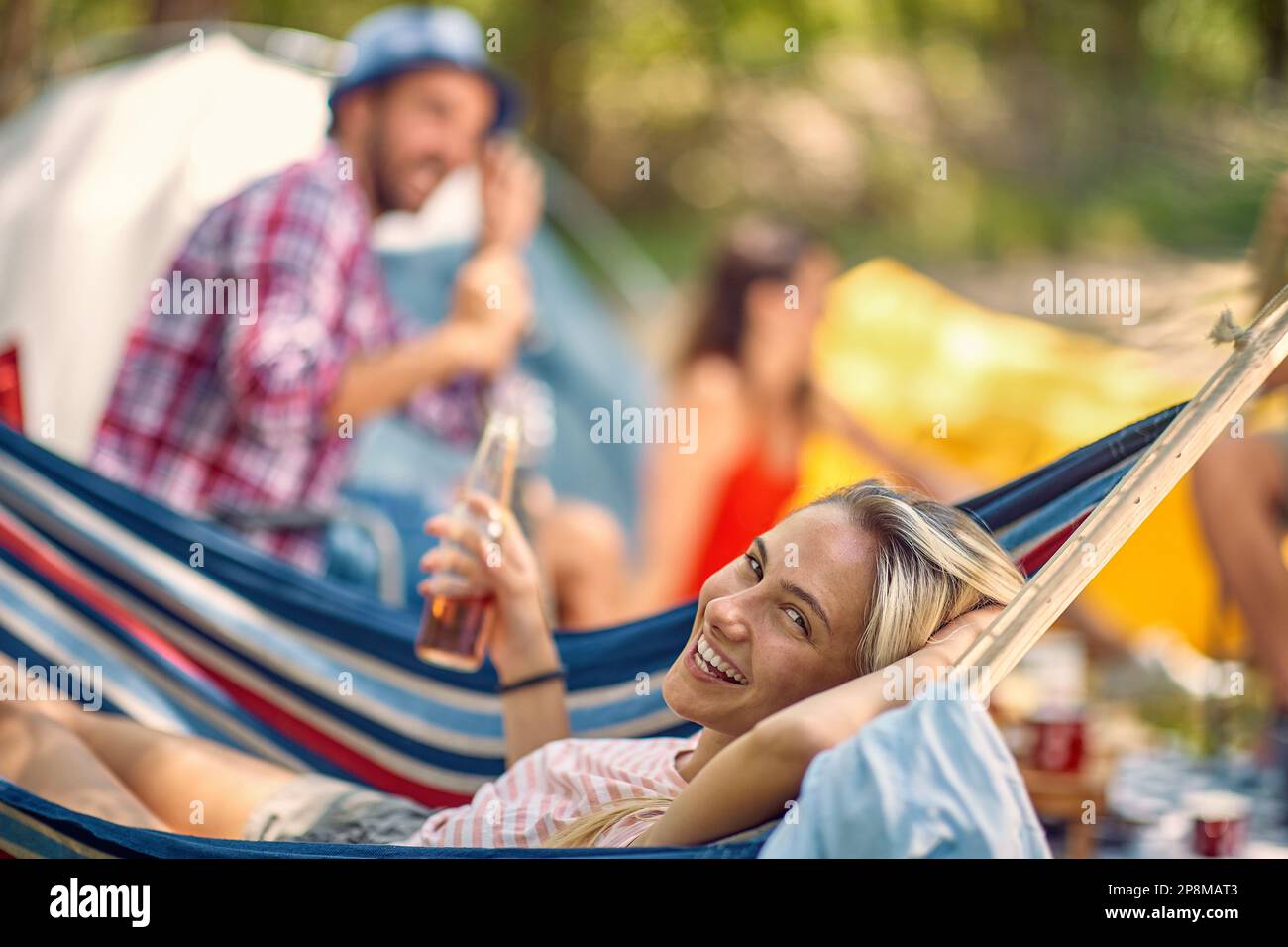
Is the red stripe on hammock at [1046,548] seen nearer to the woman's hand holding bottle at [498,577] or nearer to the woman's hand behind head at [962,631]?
the woman's hand behind head at [962,631]

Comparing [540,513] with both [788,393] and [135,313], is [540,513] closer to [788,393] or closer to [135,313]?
[788,393]

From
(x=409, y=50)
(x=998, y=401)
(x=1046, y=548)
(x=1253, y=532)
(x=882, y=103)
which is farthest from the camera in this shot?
(x=882, y=103)

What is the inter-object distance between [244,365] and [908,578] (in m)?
1.22

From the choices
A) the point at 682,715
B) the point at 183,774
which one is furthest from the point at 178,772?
the point at 682,715

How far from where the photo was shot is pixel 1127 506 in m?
1.13

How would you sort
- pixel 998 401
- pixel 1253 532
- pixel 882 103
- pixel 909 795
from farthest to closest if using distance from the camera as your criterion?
pixel 882 103 → pixel 998 401 → pixel 1253 532 → pixel 909 795

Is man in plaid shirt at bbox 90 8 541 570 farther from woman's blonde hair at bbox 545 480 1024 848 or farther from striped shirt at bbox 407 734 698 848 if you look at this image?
woman's blonde hair at bbox 545 480 1024 848

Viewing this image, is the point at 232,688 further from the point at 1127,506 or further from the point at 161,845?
the point at 1127,506

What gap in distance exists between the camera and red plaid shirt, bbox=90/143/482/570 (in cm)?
211

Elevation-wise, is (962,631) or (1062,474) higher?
(1062,474)

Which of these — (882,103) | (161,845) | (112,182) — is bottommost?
(161,845)

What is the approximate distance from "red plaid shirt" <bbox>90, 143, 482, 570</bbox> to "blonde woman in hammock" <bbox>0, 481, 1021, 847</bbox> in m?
0.72
